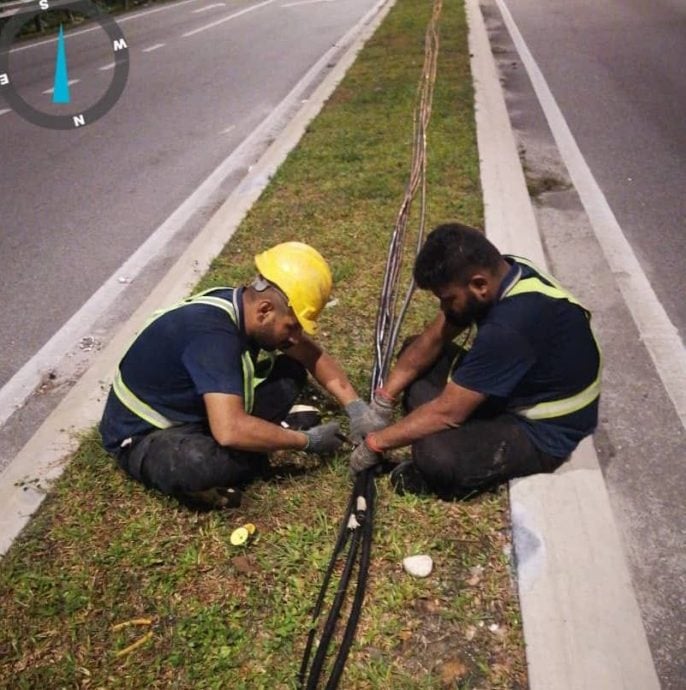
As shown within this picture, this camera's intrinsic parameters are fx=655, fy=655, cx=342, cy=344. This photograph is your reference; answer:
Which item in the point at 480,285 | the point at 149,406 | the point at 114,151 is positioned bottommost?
the point at 114,151

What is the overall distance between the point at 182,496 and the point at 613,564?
170cm

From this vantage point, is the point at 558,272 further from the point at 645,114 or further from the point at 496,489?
the point at 645,114

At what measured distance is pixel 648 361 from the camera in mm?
3566

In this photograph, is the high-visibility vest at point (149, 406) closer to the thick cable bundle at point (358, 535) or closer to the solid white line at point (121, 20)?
the thick cable bundle at point (358, 535)

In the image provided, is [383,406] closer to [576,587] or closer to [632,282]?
[576,587]

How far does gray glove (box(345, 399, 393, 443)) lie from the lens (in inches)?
117

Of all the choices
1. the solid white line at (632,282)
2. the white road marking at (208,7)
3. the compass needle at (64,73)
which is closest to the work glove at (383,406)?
the solid white line at (632,282)

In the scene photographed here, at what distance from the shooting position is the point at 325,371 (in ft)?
10.3

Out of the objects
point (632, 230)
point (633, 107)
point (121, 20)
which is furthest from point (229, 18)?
point (632, 230)

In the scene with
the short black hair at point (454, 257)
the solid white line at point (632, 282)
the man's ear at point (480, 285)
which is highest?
the short black hair at point (454, 257)

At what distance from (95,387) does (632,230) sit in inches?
159

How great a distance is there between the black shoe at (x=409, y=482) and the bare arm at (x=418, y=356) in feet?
1.42

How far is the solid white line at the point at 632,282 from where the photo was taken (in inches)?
136

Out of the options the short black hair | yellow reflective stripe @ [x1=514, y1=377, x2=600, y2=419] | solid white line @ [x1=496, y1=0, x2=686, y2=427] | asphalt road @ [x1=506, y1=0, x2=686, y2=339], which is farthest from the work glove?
asphalt road @ [x1=506, y1=0, x2=686, y2=339]
